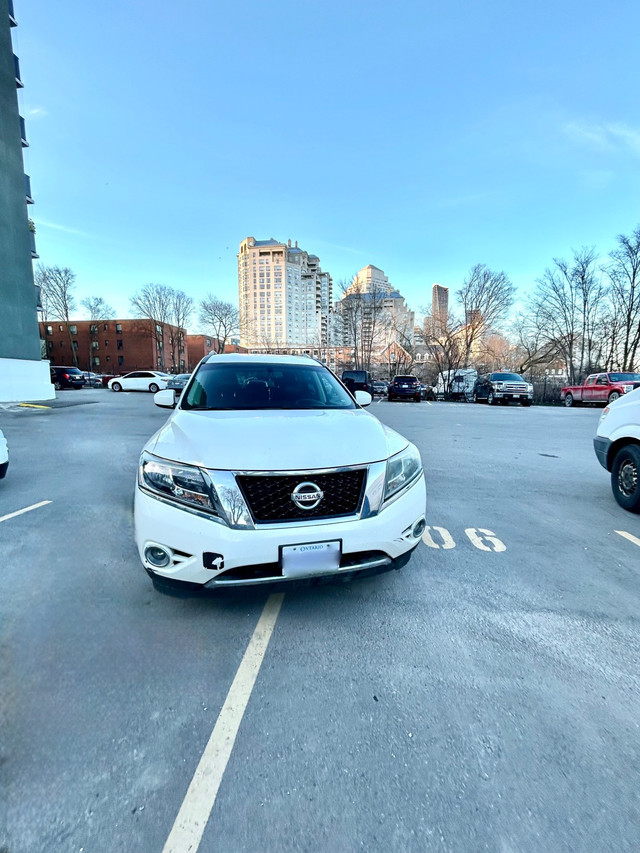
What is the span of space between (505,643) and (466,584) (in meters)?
0.60

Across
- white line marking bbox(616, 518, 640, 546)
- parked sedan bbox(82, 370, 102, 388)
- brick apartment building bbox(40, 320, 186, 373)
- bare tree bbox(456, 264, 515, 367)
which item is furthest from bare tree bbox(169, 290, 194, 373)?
white line marking bbox(616, 518, 640, 546)

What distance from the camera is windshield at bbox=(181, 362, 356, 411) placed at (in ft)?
10.8

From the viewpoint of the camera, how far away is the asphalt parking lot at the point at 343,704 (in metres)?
1.26

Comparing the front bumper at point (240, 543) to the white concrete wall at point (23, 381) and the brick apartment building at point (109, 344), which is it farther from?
the brick apartment building at point (109, 344)

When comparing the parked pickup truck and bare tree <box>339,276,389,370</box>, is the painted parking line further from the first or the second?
bare tree <box>339,276,389,370</box>

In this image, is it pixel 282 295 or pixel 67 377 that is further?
pixel 282 295

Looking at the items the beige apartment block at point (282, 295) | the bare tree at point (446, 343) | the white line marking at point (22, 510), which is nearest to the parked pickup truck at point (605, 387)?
the bare tree at point (446, 343)

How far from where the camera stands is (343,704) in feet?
5.67

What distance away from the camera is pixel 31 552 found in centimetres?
319

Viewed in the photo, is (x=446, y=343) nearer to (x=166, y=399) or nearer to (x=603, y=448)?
(x=603, y=448)

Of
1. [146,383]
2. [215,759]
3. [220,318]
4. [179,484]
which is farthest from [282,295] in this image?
[215,759]

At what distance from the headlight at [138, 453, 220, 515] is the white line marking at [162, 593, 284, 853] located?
812 mm

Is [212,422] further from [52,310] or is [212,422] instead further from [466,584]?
[52,310]

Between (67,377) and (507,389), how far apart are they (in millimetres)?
34117
